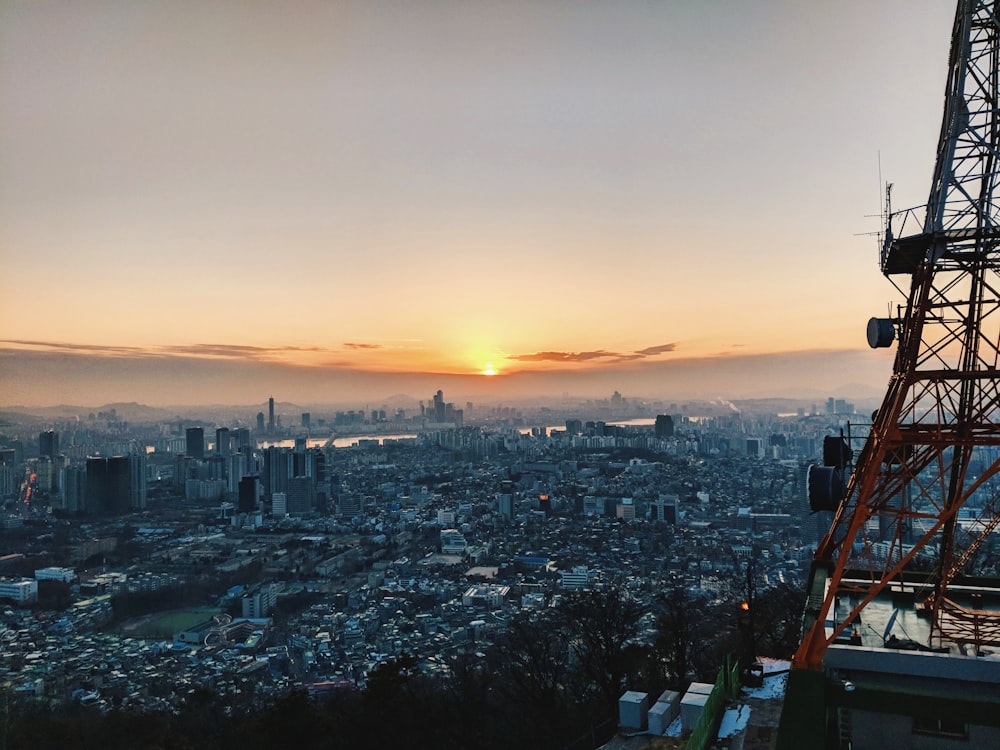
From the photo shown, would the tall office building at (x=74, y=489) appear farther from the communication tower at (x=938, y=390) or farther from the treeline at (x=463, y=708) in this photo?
the communication tower at (x=938, y=390)

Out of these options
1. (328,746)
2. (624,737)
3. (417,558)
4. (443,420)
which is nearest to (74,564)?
(417,558)

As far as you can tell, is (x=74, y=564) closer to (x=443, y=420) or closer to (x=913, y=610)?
(x=913, y=610)

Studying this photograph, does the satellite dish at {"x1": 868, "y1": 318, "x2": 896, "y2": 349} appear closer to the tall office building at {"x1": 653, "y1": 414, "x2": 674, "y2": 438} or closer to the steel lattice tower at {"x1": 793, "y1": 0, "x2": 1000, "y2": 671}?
the steel lattice tower at {"x1": 793, "y1": 0, "x2": 1000, "y2": 671}

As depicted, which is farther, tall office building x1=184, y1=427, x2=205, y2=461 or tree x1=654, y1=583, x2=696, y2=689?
tall office building x1=184, y1=427, x2=205, y2=461

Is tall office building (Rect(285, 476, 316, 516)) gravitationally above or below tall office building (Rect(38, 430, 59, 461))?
below

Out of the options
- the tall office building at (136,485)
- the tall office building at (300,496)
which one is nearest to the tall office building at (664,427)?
the tall office building at (300,496)

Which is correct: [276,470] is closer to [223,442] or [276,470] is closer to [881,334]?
[223,442]

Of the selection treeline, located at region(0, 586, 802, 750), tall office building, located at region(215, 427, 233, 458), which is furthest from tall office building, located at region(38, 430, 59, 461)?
treeline, located at region(0, 586, 802, 750)
